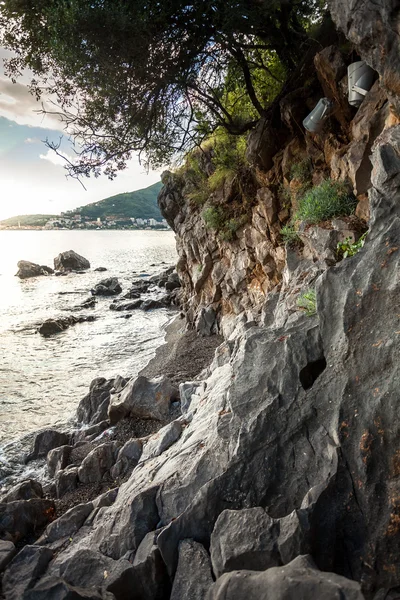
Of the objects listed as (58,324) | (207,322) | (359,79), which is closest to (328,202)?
(359,79)

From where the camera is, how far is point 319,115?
9305mm

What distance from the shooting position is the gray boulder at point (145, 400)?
35.0 ft

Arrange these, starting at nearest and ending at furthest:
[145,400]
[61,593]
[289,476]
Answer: [61,593] < [289,476] < [145,400]

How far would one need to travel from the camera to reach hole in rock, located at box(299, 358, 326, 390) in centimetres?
521

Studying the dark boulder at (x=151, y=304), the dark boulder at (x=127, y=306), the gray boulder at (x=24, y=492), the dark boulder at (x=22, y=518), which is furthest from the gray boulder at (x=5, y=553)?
the dark boulder at (x=127, y=306)

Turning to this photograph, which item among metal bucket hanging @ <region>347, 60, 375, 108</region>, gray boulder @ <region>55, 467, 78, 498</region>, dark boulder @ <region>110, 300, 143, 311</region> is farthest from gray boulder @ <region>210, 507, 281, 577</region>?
dark boulder @ <region>110, 300, 143, 311</region>

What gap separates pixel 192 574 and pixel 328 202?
8.69 meters

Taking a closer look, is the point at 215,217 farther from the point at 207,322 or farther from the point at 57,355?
the point at 57,355

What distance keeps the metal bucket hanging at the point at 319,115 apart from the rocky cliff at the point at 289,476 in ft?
9.05

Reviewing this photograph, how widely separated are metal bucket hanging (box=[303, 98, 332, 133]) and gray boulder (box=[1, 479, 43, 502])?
12.7m

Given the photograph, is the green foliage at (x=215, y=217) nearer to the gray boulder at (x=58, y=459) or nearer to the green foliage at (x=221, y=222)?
the green foliage at (x=221, y=222)

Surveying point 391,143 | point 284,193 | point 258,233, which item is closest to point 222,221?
point 258,233

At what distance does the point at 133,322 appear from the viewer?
27891mm

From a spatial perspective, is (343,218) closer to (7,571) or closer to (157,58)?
(157,58)
